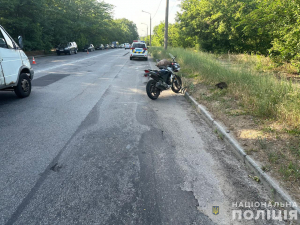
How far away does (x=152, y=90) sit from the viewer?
7.90 metres

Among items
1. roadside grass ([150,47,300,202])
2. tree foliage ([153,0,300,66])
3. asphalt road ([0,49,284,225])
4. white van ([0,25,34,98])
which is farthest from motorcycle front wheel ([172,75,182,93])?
tree foliage ([153,0,300,66])

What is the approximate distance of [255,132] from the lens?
470 centimetres

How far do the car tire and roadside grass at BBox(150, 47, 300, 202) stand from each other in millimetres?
5685

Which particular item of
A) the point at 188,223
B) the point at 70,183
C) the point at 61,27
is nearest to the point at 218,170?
the point at 188,223

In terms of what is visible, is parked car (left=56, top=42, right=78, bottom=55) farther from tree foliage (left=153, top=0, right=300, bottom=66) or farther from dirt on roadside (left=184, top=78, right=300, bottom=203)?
dirt on roadside (left=184, top=78, right=300, bottom=203)

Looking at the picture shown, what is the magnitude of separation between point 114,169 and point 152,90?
4.71 m

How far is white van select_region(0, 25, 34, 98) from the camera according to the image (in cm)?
633

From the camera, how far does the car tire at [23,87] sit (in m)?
7.16

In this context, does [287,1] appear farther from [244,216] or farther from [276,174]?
[244,216]

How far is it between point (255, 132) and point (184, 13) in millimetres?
24905

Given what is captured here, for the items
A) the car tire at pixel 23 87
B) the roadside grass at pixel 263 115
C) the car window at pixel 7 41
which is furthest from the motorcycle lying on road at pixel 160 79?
the car window at pixel 7 41

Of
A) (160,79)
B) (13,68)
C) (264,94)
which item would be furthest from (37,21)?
(264,94)

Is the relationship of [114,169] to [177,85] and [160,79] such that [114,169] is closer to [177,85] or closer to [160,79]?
[160,79]

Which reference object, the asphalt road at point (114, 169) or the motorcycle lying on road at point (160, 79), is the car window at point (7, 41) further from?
the motorcycle lying on road at point (160, 79)
